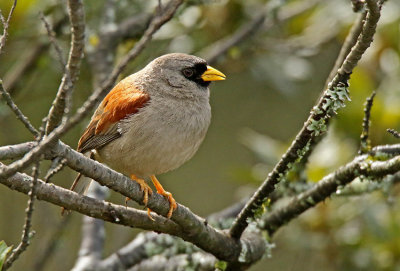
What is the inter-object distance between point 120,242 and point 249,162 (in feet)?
11.7

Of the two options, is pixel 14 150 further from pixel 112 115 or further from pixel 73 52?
pixel 112 115

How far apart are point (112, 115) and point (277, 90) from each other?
2.65 m

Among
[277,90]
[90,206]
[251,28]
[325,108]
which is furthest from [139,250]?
[277,90]

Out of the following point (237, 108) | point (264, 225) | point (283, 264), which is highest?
point (237, 108)

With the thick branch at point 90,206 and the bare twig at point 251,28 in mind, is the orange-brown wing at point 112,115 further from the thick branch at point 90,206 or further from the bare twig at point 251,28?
the bare twig at point 251,28

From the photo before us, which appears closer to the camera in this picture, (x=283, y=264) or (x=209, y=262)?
(x=209, y=262)

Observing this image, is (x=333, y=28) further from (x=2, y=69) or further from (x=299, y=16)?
(x=2, y=69)

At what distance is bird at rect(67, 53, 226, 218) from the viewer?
12.5ft

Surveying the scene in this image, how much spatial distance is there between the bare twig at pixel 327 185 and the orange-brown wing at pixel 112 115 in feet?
3.48

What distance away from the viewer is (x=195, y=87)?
428cm

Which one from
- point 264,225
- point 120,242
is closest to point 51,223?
point 120,242

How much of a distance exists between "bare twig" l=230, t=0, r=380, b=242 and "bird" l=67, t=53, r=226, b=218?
2.36ft

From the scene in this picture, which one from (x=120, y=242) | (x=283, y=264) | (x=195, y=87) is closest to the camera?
(x=195, y=87)

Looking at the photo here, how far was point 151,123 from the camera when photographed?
12.6 ft
